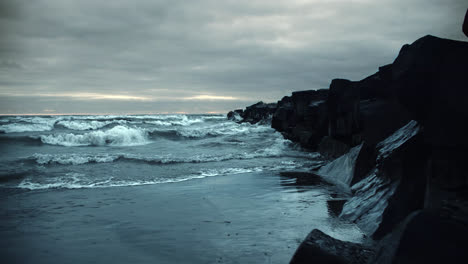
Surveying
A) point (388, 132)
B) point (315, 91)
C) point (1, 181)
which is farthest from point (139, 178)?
point (315, 91)

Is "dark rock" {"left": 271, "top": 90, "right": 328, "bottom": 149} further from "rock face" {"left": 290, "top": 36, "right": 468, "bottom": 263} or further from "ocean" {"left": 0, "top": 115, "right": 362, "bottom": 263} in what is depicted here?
"rock face" {"left": 290, "top": 36, "right": 468, "bottom": 263}

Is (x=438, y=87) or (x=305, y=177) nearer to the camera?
(x=438, y=87)

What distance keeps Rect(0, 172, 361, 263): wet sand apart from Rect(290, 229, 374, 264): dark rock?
73 centimetres

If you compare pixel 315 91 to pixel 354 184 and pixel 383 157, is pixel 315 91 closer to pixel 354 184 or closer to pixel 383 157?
pixel 354 184

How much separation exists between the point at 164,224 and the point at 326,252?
8.28 feet

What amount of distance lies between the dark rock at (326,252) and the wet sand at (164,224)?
2.39ft

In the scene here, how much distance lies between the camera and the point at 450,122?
266 centimetres

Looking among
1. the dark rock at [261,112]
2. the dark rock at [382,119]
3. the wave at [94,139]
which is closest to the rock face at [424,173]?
the dark rock at [382,119]

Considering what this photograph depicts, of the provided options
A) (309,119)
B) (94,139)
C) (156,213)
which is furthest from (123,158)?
(309,119)

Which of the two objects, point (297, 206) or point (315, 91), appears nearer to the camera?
point (297, 206)

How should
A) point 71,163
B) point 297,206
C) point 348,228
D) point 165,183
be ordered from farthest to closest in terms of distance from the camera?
point 71,163 → point 165,183 → point 297,206 → point 348,228

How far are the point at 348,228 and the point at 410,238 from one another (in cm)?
190

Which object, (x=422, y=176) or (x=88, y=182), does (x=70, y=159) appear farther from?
(x=422, y=176)

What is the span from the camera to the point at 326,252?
76.2 inches
